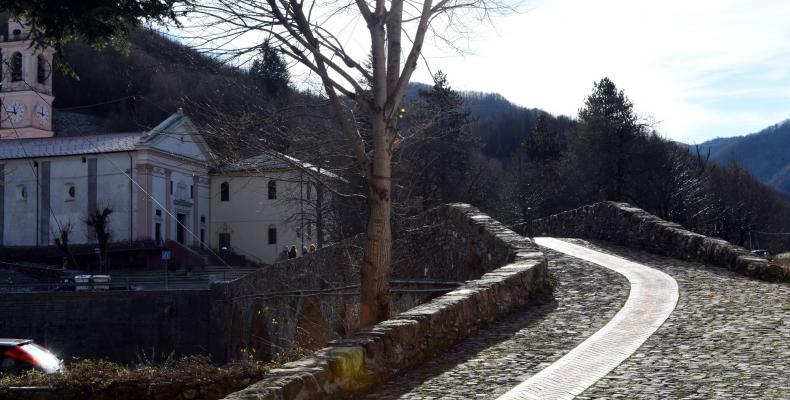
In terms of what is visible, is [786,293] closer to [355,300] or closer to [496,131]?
[355,300]

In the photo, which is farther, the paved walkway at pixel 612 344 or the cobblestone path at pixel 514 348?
the cobblestone path at pixel 514 348

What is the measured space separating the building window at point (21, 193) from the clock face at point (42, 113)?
11.0 metres

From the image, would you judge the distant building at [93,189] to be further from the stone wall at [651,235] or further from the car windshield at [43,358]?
the car windshield at [43,358]

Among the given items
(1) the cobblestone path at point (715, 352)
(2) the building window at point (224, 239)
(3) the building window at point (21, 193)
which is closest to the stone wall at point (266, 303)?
(1) the cobblestone path at point (715, 352)

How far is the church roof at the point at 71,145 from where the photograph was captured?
60.1m

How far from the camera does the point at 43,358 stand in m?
13.1

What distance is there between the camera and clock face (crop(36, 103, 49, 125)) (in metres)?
72.3

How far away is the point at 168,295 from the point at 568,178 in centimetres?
2419

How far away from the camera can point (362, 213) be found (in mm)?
33094

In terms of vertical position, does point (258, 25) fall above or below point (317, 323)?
above

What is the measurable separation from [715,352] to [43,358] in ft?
31.6

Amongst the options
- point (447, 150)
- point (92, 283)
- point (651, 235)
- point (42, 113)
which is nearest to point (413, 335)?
point (651, 235)

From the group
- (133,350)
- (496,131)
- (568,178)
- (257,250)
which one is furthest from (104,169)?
(496,131)

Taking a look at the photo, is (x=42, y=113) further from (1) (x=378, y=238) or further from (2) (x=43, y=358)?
(1) (x=378, y=238)
